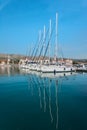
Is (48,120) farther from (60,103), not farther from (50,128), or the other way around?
(60,103)

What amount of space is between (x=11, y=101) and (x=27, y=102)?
4.09ft

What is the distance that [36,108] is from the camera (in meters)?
14.2

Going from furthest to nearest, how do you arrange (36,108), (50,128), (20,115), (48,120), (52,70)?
(52,70) → (36,108) → (20,115) → (48,120) → (50,128)

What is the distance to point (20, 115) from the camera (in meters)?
12.5

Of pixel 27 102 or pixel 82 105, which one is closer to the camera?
pixel 82 105

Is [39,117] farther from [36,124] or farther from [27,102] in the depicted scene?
[27,102]

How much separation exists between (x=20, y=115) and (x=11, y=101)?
417cm

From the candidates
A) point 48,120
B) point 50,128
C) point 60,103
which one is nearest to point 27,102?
point 60,103

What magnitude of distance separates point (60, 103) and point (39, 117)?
3999 millimetres

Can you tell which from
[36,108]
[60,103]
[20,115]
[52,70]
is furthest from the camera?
[52,70]

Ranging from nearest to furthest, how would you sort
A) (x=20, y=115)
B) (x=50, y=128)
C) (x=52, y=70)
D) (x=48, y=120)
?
(x=50, y=128) < (x=48, y=120) < (x=20, y=115) < (x=52, y=70)

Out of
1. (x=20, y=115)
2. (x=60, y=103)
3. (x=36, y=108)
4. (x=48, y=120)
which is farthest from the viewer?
(x=60, y=103)

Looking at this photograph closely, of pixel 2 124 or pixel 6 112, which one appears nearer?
pixel 2 124

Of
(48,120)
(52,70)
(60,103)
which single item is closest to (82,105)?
(60,103)
